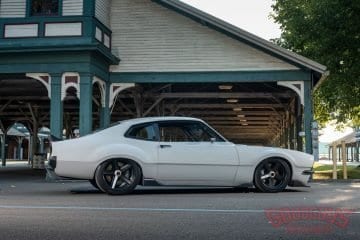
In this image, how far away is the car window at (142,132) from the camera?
10094 mm

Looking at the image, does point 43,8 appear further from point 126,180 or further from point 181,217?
point 181,217

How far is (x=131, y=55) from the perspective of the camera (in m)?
19.1

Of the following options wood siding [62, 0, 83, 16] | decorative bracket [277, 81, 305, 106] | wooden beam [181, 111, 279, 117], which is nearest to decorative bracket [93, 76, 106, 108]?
wood siding [62, 0, 83, 16]

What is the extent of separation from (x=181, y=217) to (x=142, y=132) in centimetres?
360

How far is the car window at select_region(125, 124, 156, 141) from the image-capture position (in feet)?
33.1

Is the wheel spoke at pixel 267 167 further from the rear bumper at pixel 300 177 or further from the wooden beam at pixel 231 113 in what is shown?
the wooden beam at pixel 231 113

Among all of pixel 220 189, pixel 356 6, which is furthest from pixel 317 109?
pixel 220 189

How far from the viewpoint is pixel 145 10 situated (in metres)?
19.1

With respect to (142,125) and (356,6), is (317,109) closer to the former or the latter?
(356,6)

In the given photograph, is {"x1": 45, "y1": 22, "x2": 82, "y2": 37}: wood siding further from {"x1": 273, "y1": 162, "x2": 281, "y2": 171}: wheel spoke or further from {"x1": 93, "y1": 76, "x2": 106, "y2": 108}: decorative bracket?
{"x1": 273, "y1": 162, "x2": 281, "y2": 171}: wheel spoke

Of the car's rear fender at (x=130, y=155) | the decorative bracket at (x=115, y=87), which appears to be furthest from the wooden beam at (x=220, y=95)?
the car's rear fender at (x=130, y=155)

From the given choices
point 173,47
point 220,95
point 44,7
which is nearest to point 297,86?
point 220,95

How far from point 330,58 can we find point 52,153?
624 inches

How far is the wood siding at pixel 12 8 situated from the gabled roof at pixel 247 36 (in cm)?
465
